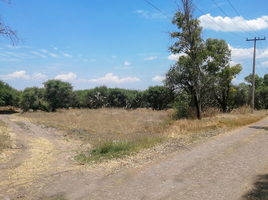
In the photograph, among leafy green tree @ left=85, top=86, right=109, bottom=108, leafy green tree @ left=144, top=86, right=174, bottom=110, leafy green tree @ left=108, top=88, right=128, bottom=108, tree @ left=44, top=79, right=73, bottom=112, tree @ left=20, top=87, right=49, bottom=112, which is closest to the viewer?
tree @ left=20, top=87, right=49, bottom=112

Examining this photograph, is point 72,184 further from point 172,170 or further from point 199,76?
point 199,76

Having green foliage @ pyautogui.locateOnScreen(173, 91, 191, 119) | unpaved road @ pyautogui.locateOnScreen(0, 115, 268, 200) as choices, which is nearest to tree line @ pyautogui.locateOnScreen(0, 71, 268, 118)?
green foliage @ pyautogui.locateOnScreen(173, 91, 191, 119)

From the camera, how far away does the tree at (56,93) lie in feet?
152

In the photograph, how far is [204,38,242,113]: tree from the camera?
1109 inches

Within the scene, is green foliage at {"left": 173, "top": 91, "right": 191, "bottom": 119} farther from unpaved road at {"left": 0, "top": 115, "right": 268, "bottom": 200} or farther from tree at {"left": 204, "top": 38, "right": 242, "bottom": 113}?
unpaved road at {"left": 0, "top": 115, "right": 268, "bottom": 200}

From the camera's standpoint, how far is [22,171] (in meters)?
7.00

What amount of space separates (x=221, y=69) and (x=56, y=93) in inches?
1289

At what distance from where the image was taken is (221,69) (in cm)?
2942

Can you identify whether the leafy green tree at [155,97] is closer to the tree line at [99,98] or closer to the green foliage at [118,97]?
the tree line at [99,98]

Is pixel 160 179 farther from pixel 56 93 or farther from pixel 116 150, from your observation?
pixel 56 93

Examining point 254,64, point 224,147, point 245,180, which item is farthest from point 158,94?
point 245,180

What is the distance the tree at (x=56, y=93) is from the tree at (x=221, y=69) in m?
30.7

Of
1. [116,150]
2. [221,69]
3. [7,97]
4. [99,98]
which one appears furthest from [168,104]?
[7,97]

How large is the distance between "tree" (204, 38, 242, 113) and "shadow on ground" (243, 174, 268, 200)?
23.1m
